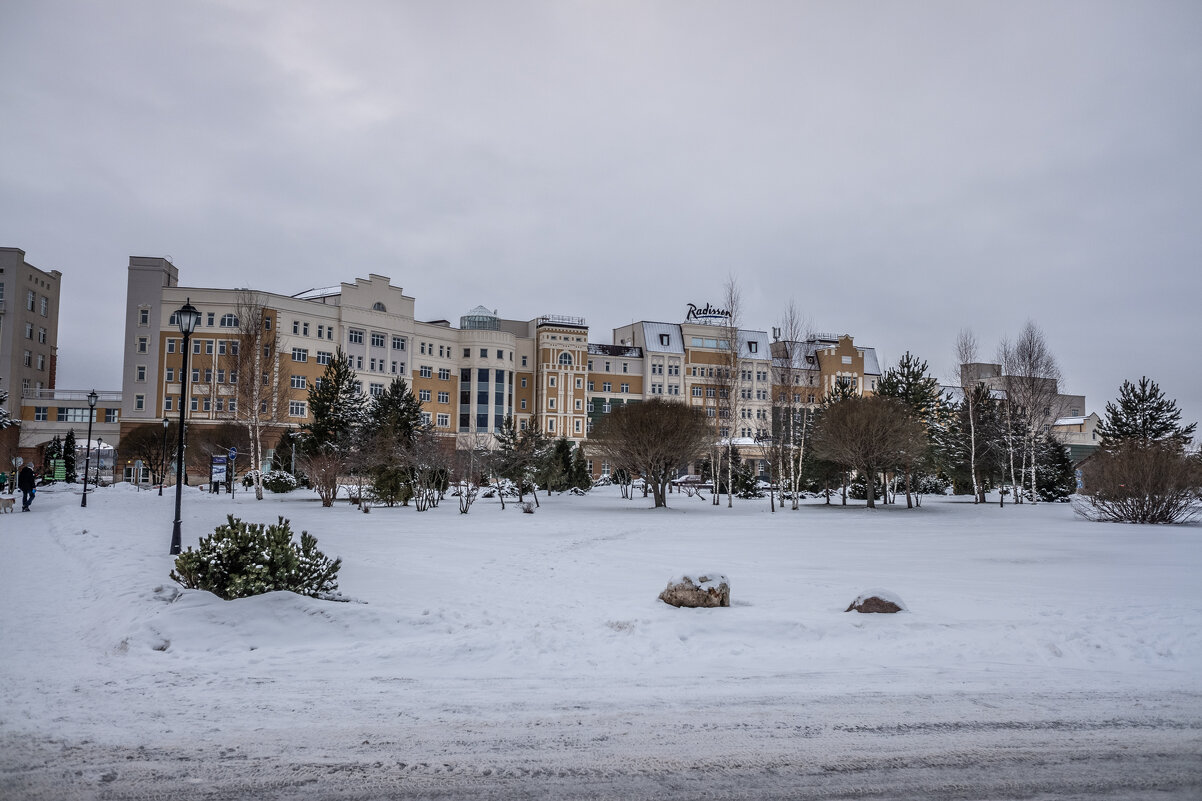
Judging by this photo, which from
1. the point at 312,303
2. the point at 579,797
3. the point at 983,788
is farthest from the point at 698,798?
the point at 312,303

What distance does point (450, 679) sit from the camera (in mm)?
7645

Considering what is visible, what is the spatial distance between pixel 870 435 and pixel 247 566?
35.8 m

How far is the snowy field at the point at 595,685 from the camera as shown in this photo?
16.6 ft

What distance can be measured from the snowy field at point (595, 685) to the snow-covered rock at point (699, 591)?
29cm

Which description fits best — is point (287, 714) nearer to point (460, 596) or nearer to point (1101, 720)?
point (460, 596)

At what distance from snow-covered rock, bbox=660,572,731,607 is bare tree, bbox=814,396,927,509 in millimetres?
31607

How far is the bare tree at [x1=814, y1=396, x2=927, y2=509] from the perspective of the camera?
40594 millimetres

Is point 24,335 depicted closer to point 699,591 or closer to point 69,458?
point 69,458

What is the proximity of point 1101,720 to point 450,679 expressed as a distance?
5762mm

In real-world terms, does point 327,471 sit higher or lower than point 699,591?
higher

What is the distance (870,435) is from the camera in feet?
134

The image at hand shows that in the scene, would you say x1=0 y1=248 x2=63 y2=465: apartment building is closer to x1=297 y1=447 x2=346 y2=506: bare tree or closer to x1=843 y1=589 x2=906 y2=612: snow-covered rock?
x1=297 y1=447 x2=346 y2=506: bare tree

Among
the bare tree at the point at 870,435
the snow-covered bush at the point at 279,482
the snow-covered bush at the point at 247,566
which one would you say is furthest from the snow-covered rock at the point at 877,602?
the snow-covered bush at the point at 279,482

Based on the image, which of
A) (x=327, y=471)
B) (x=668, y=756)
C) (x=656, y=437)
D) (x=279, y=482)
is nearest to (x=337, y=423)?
(x=279, y=482)
